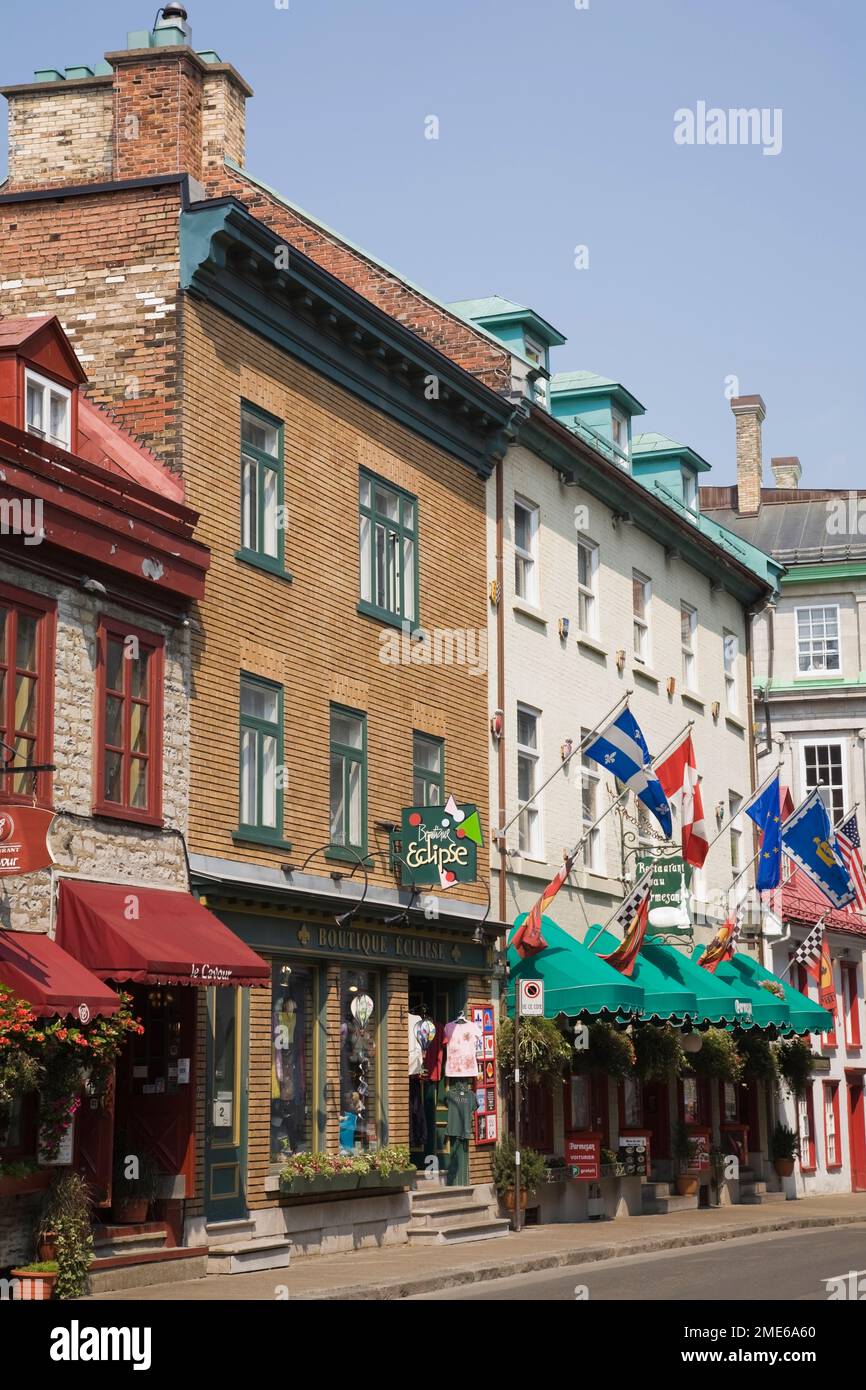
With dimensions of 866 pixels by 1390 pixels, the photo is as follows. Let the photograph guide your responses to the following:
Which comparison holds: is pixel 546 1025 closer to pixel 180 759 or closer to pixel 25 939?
Answer: pixel 180 759

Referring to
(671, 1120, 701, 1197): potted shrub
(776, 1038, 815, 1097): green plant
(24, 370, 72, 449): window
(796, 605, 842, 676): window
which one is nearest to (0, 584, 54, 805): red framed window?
(24, 370, 72, 449): window

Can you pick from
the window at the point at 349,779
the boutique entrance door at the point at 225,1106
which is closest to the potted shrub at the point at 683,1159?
the window at the point at 349,779

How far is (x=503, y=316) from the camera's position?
100 feet

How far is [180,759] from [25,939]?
338cm

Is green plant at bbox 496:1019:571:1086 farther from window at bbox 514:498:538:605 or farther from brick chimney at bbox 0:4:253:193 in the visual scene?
brick chimney at bbox 0:4:253:193

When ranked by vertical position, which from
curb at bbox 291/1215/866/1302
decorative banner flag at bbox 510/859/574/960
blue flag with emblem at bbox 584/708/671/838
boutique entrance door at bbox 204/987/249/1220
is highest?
blue flag with emblem at bbox 584/708/671/838

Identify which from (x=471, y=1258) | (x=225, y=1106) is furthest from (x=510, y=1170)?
(x=225, y=1106)

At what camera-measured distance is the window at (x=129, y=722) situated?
1833 centimetres

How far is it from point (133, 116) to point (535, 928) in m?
11.5

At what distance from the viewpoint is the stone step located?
1897 cm

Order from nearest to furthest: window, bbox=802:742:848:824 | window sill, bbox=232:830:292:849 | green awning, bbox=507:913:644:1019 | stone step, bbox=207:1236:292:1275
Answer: stone step, bbox=207:1236:292:1275 < window sill, bbox=232:830:292:849 < green awning, bbox=507:913:644:1019 < window, bbox=802:742:848:824

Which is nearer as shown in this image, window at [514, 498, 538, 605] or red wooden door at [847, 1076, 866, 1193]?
window at [514, 498, 538, 605]

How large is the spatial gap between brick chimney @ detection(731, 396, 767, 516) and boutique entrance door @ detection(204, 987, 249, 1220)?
3580 centimetres
